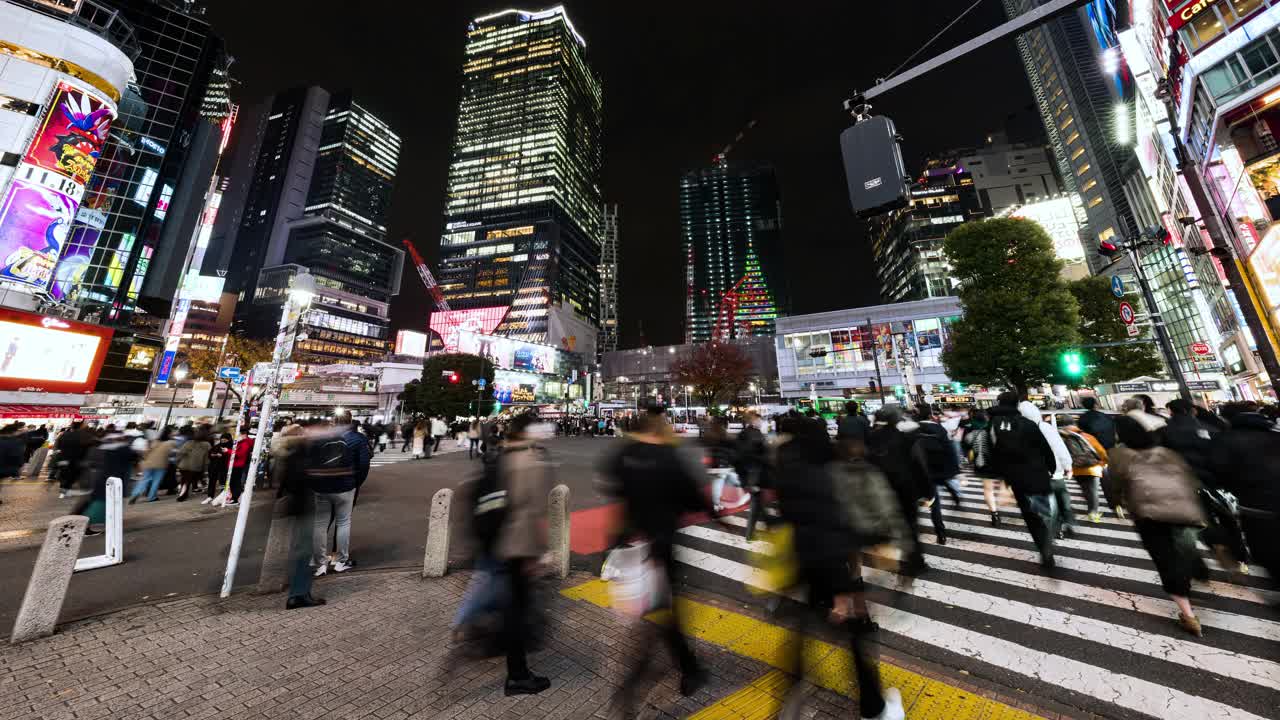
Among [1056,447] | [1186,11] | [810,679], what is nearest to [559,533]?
[810,679]

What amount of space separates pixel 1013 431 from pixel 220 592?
934cm

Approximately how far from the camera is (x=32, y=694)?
9.31ft

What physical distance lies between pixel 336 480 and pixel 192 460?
375 inches

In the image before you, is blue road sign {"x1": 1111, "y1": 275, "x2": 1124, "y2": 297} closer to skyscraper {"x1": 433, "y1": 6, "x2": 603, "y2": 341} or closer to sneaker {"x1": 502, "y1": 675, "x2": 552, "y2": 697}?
sneaker {"x1": 502, "y1": 675, "x2": 552, "y2": 697}

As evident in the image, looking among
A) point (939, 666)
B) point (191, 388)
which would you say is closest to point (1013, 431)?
point (939, 666)

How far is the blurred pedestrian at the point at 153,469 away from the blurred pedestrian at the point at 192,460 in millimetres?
304

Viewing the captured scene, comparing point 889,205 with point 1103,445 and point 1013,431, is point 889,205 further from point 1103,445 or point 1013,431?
point 1103,445

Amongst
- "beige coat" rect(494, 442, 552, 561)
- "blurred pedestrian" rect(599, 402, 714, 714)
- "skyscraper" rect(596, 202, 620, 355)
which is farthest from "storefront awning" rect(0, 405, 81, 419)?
"skyscraper" rect(596, 202, 620, 355)

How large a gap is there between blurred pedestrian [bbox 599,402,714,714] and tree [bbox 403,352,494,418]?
49110mm

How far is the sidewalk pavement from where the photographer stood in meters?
2.73

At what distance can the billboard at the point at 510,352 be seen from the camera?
58.8 meters

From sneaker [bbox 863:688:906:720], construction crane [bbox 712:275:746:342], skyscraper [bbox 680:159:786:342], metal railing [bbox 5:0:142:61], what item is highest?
skyscraper [bbox 680:159:786:342]

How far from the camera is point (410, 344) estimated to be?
55781mm

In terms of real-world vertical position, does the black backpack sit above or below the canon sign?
below
